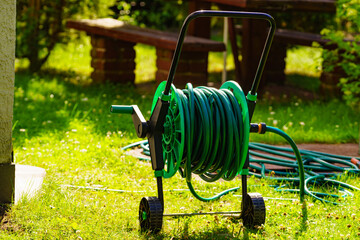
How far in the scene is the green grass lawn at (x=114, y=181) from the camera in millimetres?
3184

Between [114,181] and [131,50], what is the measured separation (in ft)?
13.9

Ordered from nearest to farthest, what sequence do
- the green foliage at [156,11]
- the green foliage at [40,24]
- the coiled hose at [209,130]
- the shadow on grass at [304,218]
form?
the coiled hose at [209,130] < the shadow on grass at [304,218] < the green foliage at [40,24] < the green foliage at [156,11]

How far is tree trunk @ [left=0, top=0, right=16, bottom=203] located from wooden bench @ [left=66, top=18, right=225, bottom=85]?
347 centimetres

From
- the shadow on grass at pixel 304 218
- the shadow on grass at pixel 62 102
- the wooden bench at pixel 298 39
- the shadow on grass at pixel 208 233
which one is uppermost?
the wooden bench at pixel 298 39

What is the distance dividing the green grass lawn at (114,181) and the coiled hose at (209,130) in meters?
0.38

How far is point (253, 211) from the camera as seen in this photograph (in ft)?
10.6

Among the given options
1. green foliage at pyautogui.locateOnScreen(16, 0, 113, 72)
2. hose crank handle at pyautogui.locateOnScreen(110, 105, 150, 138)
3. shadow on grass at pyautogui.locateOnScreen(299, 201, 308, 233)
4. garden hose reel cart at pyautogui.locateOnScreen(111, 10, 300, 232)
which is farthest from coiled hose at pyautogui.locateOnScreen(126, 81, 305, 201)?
green foliage at pyautogui.locateOnScreen(16, 0, 113, 72)

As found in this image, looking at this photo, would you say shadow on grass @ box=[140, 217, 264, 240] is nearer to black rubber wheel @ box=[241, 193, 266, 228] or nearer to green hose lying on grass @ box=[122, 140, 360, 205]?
black rubber wheel @ box=[241, 193, 266, 228]

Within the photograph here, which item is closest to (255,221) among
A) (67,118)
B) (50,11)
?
(67,118)

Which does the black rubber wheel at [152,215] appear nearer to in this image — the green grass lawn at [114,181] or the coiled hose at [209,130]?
the green grass lawn at [114,181]

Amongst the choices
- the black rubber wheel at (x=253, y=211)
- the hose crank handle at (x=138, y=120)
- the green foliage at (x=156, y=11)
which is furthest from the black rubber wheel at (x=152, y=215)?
the green foliage at (x=156, y=11)

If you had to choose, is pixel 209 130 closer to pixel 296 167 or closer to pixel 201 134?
pixel 201 134

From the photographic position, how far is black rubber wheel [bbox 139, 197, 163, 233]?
3.10 metres

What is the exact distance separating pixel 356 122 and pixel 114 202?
11.2ft
